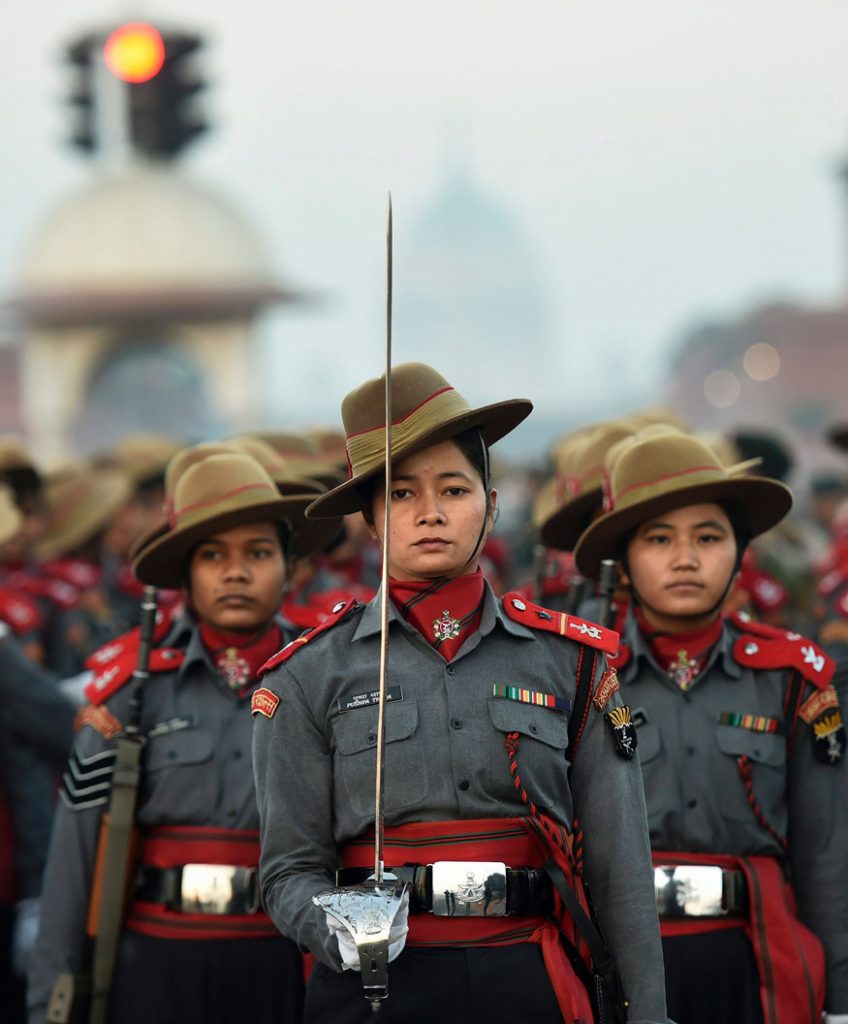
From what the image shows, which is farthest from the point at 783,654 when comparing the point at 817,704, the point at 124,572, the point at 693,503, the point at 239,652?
the point at 124,572

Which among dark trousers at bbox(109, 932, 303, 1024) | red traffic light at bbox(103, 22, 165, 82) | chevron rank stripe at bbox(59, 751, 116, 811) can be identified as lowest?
dark trousers at bbox(109, 932, 303, 1024)

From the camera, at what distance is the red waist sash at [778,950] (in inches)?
190

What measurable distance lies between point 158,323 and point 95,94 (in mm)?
20706

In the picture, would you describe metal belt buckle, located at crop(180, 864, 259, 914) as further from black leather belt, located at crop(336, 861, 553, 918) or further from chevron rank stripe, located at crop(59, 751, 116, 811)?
black leather belt, located at crop(336, 861, 553, 918)

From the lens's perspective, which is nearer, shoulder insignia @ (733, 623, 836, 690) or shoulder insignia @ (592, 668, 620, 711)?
shoulder insignia @ (592, 668, 620, 711)

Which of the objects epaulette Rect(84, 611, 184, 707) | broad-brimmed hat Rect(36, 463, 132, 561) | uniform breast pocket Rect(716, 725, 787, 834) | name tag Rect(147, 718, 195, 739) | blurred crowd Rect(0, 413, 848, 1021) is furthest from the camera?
broad-brimmed hat Rect(36, 463, 132, 561)

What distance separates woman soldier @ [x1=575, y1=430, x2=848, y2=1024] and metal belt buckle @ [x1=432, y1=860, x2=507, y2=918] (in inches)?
44.5

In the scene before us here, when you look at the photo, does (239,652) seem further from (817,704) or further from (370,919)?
(370,919)

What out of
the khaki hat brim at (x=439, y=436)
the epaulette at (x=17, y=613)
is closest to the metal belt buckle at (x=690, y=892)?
the khaki hat brim at (x=439, y=436)

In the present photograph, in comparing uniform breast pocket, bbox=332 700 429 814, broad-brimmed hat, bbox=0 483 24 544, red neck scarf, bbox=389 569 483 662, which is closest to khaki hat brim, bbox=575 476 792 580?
red neck scarf, bbox=389 569 483 662

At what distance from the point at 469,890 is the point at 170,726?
5.91 ft

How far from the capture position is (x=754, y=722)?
5.02 metres

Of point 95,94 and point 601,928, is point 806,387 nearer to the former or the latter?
point 95,94

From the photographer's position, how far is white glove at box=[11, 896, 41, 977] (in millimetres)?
6508
